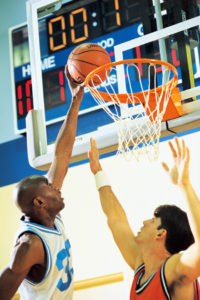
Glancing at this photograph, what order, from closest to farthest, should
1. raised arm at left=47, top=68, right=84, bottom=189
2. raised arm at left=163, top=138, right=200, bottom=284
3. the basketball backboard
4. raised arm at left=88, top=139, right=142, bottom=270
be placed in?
raised arm at left=163, top=138, right=200, bottom=284
raised arm at left=88, top=139, right=142, bottom=270
raised arm at left=47, top=68, right=84, bottom=189
the basketball backboard

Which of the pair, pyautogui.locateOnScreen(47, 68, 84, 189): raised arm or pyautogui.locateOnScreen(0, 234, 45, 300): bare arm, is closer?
pyautogui.locateOnScreen(0, 234, 45, 300): bare arm

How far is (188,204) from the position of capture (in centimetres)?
182

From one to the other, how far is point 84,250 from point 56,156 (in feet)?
6.43

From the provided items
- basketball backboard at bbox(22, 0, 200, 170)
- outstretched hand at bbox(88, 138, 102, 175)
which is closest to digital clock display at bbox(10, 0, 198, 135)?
basketball backboard at bbox(22, 0, 200, 170)

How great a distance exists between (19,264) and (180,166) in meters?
0.91

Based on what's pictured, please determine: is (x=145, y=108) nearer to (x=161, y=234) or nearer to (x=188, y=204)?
(x=161, y=234)

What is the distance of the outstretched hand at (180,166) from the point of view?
183cm

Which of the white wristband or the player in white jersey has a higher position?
the white wristband

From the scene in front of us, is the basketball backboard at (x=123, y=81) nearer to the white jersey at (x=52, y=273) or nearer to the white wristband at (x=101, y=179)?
the white wristband at (x=101, y=179)

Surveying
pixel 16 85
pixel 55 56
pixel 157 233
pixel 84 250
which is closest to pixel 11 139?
pixel 16 85

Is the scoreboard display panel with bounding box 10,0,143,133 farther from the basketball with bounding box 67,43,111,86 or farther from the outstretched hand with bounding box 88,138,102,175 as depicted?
the outstretched hand with bounding box 88,138,102,175

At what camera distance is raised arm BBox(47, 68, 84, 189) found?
9.45 ft

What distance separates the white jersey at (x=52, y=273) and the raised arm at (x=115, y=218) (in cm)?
35

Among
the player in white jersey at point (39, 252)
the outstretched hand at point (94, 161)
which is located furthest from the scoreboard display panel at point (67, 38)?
the player in white jersey at point (39, 252)
